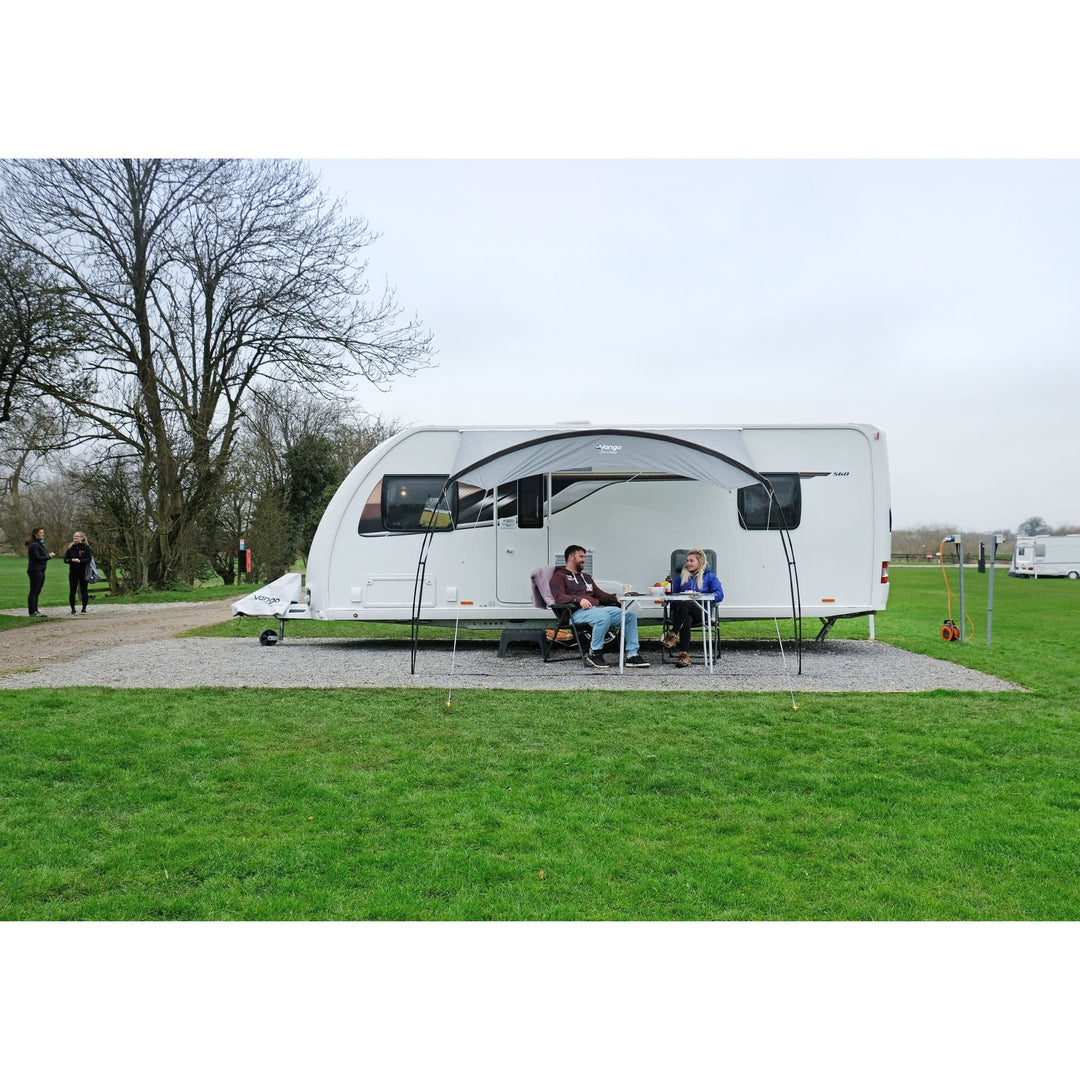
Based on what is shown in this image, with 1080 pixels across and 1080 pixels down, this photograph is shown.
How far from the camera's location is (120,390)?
2059cm

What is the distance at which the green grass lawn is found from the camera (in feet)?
11.8

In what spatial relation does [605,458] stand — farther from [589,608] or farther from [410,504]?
[410,504]

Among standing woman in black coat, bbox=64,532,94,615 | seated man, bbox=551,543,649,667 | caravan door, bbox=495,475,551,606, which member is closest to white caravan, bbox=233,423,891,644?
caravan door, bbox=495,475,551,606

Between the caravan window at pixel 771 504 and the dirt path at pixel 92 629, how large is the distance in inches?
301

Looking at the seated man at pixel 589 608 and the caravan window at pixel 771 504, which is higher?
the caravan window at pixel 771 504

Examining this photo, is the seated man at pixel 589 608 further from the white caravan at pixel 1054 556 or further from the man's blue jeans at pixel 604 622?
the white caravan at pixel 1054 556

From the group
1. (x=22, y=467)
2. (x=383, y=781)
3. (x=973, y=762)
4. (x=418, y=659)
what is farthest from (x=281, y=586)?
(x=22, y=467)

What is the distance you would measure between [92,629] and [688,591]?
912cm

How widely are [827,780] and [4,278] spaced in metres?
14.2

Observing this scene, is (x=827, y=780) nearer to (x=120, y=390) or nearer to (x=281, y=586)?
(x=281, y=586)

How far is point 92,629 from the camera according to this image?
13516 mm

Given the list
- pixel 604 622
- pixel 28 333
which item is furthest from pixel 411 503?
pixel 28 333

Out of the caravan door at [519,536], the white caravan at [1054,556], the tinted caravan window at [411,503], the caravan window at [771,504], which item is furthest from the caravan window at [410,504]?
the white caravan at [1054,556]

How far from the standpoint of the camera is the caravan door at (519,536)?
1022cm
